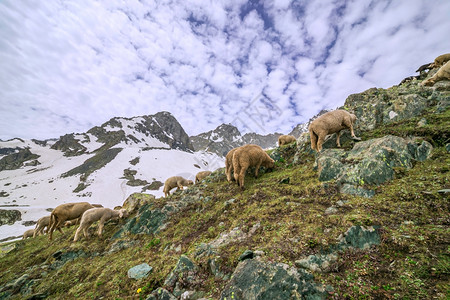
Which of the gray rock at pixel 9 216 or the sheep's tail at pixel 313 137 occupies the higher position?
the sheep's tail at pixel 313 137

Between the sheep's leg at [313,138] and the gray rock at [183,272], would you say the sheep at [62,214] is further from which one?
the sheep's leg at [313,138]

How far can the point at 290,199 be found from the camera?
6965 mm

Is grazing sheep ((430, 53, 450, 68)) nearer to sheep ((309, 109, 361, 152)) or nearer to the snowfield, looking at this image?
sheep ((309, 109, 361, 152))

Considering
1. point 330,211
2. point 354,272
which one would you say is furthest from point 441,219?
point 354,272

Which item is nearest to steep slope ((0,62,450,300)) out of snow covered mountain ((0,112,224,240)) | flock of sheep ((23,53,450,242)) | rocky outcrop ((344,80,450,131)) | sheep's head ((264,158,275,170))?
rocky outcrop ((344,80,450,131))

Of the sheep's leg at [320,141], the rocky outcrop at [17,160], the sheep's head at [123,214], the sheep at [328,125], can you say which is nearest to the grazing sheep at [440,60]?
the sheep at [328,125]

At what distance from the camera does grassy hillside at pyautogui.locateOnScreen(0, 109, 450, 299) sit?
324 centimetres

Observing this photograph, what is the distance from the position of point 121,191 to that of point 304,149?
8547 centimetres

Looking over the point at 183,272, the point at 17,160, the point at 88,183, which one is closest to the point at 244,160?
the point at 183,272

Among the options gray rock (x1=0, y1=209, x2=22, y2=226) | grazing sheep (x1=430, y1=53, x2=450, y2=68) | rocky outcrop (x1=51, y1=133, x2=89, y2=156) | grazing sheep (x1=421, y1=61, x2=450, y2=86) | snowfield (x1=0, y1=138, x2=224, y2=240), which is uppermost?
rocky outcrop (x1=51, y1=133, x2=89, y2=156)

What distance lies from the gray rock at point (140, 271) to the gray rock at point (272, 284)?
350 cm

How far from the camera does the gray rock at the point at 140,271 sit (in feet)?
18.8

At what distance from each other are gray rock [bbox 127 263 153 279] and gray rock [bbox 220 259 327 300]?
350 centimetres

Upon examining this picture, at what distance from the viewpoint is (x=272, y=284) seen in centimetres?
355
